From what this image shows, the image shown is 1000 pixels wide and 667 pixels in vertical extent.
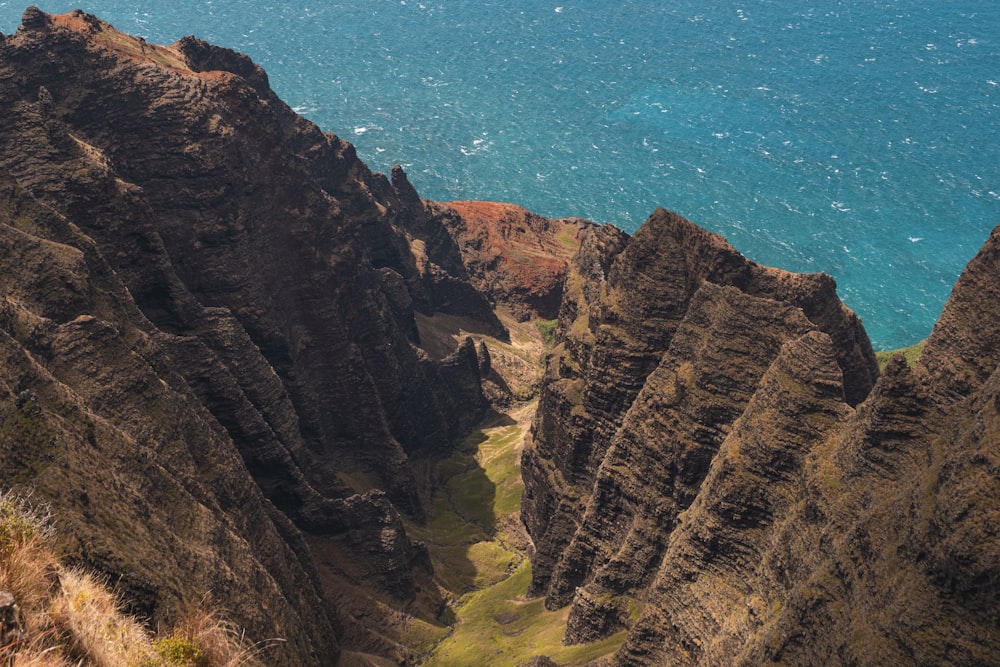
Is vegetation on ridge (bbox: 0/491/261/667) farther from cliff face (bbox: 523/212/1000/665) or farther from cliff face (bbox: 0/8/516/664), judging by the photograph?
cliff face (bbox: 523/212/1000/665)

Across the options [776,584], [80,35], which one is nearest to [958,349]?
[776,584]

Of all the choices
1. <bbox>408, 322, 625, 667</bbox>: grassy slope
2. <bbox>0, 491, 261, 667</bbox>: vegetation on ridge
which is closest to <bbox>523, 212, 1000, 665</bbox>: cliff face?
<bbox>408, 322, 625, 667</bbox>: grassy slope

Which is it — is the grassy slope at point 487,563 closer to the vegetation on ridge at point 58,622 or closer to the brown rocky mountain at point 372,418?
the brown rocky mountain at point 372,418

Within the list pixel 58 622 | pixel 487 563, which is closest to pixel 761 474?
pixel 58 622

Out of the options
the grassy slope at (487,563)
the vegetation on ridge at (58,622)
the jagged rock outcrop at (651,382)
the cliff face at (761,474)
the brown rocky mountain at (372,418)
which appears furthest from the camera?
the grassy slope at (487,563)

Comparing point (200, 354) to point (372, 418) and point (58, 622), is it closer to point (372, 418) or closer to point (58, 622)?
point (372, 418)

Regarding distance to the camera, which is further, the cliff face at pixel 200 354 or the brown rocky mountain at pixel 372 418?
the cliff face at pixel 200 354

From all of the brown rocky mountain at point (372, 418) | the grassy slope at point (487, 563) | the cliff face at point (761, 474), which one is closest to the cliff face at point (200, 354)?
the brown rocky mountain at point (372, 418)
